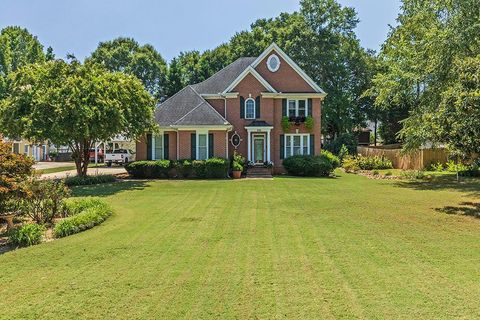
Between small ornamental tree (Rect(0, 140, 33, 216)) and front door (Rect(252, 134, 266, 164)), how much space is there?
20375mm

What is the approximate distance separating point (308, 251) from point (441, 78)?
17694 millimetres

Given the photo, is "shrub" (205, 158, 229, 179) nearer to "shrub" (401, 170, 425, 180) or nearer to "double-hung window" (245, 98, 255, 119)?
"double-hung window" (245, 98, 255, 119)

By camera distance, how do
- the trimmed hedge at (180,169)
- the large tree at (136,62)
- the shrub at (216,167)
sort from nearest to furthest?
the shrub at (216,167)
the trimmed hedge at (180,169)
the large tree at (136,62)

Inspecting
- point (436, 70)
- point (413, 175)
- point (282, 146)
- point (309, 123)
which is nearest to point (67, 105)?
point (282, 146)

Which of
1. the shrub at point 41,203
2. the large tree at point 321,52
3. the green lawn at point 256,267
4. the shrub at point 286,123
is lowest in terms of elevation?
the green lawn at point 256,267

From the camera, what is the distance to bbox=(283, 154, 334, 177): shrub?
92.3 ft

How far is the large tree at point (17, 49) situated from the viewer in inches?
1752

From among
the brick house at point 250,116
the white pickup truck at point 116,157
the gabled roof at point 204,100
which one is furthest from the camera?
the white pickup truck at point 116,157

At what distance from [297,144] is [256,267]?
24518 mm

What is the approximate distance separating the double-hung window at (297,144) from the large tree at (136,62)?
1187 inches

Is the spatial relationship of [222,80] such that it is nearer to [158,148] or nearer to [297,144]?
[158,148]

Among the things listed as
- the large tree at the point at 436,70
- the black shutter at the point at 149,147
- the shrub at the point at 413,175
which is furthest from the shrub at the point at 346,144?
the black shutter at the point at 149,147

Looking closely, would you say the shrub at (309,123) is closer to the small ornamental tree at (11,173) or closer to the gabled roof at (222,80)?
the gabled roof at (222,80)

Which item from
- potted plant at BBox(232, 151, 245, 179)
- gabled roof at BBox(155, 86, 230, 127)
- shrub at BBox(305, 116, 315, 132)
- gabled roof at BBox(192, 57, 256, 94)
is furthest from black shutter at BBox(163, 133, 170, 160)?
shrub at BBox(305, 116, 315, 132)
